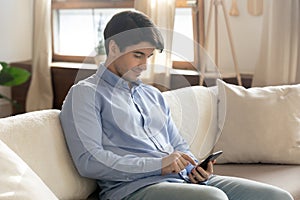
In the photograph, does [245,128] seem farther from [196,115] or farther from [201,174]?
[201,174]

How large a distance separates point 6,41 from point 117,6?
1065 millimetres

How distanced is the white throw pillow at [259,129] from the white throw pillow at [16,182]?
120cm

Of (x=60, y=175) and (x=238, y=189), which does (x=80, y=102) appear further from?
(x=238, y=189)

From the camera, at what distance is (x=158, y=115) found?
214 cm

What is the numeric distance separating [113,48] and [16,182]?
683 mm

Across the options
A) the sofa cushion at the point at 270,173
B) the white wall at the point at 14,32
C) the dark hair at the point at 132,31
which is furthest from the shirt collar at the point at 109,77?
the white wall at the point at 14,32

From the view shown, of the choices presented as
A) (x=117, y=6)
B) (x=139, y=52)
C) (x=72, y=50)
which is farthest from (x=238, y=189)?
(x=72, y=50)

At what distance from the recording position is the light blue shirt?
190 centimetres

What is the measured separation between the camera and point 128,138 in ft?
6.49

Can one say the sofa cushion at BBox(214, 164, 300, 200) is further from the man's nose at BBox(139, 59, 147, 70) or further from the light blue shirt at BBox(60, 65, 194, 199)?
the man's nose at BBox(139, 59, 147, 70)

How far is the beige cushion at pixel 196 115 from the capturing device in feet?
7.89

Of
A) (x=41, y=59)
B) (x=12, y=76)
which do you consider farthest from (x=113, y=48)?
(x=41, y=59)

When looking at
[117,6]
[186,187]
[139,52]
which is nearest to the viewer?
[186,187]

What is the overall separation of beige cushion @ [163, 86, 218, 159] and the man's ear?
52 centimetres
